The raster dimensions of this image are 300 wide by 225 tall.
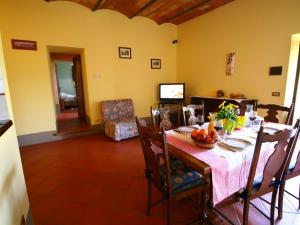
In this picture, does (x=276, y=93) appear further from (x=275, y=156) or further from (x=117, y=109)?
(x=117, y=109)

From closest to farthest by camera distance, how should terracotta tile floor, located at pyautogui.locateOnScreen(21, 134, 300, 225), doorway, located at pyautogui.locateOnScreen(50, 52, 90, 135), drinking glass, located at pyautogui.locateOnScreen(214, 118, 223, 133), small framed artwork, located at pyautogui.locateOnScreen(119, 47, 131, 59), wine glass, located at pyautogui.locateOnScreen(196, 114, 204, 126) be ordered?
terracotta tile floor, located at pyautogui.locateOnScreen(21, 134, 300, 225), drinking glass, located at pyautogui.locateOnScreen(214, 118, 223, 133), wine glass, located at pyautogui.locateOnScreen(196, 114, 204, 126), small framed artwork, located at pyautogui.locateOnScreen(119, 47, 131, 59), doorway, located at pyautogui.locateOnScreen(50, 52, 90, 135)

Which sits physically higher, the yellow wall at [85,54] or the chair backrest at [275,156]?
the yellow wall at [85,54]

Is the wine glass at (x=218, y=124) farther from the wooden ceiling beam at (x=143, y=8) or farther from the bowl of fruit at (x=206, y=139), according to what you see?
the wooden ceiling beam at (x=143, y=8)

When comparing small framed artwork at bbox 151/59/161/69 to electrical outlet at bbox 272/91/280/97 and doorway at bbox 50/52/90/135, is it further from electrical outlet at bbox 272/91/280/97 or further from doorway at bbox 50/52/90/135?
electrical outlet at bbox 272/91/280/97

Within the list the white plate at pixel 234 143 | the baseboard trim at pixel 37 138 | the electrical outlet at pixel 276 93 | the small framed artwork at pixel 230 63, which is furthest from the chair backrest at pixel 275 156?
the baseboard trim at pixel 37 138

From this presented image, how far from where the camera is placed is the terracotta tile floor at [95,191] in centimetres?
172

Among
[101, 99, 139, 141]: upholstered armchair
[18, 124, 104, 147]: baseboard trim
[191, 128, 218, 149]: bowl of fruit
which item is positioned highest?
[191, 128, 218, 149]: bowl of fruit

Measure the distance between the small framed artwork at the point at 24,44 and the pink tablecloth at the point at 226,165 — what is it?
3.76 metres

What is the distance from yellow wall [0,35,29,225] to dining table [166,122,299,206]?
1222 mm

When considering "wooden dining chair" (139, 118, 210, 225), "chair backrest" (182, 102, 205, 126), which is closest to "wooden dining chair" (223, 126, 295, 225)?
"wooden dining chair" (139, 118, 210, 225)

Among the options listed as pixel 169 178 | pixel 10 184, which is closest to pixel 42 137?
pixel 10 184

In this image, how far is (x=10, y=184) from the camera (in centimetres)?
127

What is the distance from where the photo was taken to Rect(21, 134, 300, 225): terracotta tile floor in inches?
67.8

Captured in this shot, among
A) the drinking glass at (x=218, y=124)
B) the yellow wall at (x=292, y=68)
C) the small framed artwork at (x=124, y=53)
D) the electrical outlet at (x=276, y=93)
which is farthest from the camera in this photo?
the small framed artwork at (x=124, y=53)
